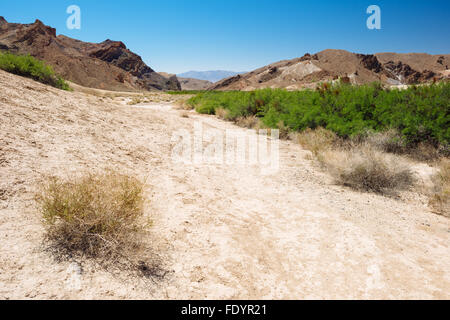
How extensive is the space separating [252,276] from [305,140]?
265 inches

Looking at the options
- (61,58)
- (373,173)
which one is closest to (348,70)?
(61,58)

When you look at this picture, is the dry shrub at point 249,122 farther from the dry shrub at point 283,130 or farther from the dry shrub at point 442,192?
the dry shrub at point 442,192

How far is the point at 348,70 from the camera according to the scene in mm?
82688

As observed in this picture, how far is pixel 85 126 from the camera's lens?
6047mm

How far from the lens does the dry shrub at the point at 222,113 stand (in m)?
14.7

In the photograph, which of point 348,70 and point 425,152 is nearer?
point 425,152

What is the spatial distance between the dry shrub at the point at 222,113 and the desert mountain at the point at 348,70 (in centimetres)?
5854

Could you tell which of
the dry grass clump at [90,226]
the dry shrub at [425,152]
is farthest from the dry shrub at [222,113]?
the dry grass clump at [90,226]

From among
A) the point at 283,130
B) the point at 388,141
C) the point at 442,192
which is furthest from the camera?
the point at 283,130
